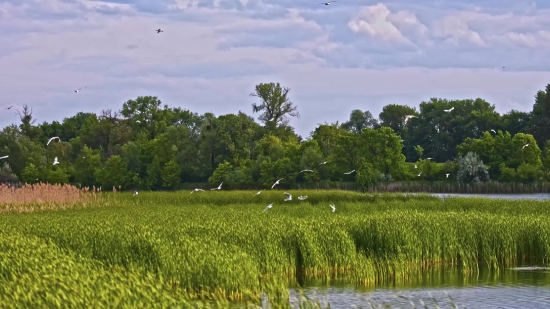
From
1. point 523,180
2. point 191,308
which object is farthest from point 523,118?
point 191,308

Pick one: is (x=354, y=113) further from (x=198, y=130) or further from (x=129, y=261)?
(x=129, y=261)

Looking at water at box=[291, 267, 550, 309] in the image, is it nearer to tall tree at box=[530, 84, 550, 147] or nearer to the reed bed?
the reed bed

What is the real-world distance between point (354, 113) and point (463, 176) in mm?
50255

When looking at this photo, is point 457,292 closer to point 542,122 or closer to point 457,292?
point 457,292

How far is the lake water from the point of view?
18359 millimetres

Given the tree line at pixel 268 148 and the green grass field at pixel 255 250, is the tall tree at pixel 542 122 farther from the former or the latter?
the green grass field at pixel 255 250

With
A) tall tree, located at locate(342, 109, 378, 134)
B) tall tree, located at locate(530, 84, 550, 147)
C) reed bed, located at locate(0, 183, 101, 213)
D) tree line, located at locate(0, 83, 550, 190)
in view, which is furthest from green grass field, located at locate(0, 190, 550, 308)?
tall tree, located at locate(342, 109, 378, 134)

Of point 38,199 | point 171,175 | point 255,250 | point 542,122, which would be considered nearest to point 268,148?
point 171,175

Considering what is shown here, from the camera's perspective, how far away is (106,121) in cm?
11144

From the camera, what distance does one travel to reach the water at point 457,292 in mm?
18375

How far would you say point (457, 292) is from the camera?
1991cm

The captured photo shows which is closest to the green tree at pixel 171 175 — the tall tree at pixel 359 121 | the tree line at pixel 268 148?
the tree line at pixel 268 148

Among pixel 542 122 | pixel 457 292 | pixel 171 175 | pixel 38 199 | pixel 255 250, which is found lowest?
pixel 457 292

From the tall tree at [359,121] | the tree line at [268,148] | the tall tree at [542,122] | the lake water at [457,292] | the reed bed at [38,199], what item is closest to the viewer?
the lake water at [457,292]
